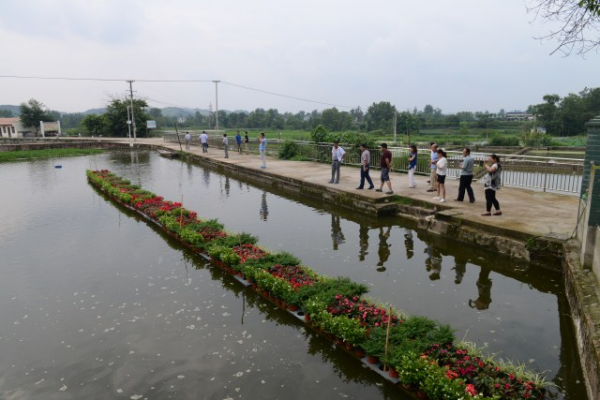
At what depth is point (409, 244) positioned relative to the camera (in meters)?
9.37

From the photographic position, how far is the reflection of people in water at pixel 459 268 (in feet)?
24.2

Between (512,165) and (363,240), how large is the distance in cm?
627

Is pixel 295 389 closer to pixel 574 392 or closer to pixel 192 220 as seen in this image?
pixel 574 392

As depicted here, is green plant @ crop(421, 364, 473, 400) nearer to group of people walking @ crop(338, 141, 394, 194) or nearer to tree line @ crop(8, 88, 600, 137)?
group of people walking @ crop(338, 141, 394, 194)

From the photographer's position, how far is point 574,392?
14.4 feet

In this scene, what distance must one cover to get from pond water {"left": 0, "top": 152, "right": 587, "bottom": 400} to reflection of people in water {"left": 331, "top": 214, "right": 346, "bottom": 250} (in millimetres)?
58

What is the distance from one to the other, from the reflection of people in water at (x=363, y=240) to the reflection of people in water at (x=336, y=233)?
46cm

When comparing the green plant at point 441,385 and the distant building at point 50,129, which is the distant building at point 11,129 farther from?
the green plant at point 441,385

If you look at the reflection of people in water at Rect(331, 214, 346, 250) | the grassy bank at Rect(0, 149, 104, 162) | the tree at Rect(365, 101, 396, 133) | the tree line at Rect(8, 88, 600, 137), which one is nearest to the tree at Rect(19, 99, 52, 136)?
the tree line at Rect(8, 88, 600, 137)

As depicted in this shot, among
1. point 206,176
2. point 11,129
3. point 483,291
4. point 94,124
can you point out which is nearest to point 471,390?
point 483,291

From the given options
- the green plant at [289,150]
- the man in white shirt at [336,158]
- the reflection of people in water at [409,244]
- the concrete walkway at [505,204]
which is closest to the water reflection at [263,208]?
the concrete walkway at [505,204]

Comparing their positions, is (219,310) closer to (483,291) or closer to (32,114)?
(483,291)

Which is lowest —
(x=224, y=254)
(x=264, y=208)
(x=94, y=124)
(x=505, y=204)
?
(x=264, y=208)

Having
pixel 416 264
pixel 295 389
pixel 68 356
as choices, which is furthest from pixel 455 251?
pixel 68 356
